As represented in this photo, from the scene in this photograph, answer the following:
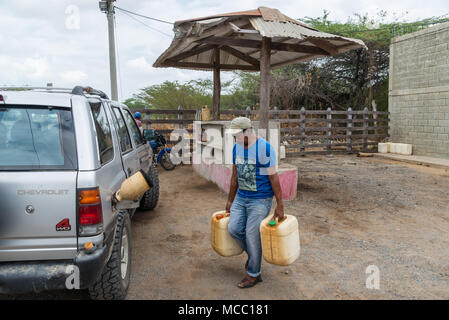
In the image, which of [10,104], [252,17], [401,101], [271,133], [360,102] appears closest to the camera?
[10,104]

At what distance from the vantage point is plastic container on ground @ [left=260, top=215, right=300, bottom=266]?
10.8 feet

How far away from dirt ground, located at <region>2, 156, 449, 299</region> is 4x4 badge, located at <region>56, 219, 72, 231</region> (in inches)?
46.7

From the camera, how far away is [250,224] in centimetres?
348

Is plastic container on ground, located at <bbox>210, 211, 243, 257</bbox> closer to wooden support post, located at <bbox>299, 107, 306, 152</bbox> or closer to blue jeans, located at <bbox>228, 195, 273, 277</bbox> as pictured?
blue jeans, located at <bbox>228, 195, 273, 277</bbox>

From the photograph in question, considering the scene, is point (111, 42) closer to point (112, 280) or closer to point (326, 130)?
point (326, 130)

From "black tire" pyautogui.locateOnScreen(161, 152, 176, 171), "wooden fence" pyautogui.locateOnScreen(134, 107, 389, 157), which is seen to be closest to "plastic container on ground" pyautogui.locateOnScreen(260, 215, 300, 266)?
"black tire" pyautogui.locateOnScreen(161, 152, 176, 171)

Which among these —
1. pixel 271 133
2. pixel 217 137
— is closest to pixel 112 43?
pixel 217 137

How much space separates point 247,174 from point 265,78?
13.0ft

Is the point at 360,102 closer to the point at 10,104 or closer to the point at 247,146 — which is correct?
the point at 247,146

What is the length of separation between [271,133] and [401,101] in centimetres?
915

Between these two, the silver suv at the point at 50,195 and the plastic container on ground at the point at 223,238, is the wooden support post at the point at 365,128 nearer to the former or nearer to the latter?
the plastic container on ground at the point at 223,238

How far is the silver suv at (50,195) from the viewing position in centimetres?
244

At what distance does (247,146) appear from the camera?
3490mm

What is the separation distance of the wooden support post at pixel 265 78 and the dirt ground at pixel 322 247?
1.73m
